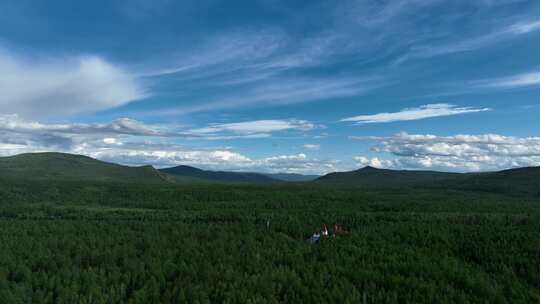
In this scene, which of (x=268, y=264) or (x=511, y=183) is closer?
(x=268, y=264)

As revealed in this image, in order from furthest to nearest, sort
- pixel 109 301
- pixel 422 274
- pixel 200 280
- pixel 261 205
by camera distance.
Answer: pixel 261 205 → pixel 422 274 → pixel 200 280 → pixel 109 301

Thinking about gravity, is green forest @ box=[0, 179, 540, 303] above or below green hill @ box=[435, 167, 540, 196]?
below

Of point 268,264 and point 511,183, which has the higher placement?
point 511,183

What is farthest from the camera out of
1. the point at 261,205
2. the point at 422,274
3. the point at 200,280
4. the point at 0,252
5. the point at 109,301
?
the point at 261,205

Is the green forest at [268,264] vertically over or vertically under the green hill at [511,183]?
under

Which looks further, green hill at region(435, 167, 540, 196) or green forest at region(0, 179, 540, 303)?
green hill at region(435, 167, 540, 196)

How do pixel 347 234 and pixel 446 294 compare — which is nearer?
pixel 446 294

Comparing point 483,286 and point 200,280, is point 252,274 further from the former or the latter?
point 483,286

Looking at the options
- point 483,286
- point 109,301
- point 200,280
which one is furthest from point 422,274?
point 109,301

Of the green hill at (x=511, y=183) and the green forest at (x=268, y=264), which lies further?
the green hill at (x=511, y=183)
